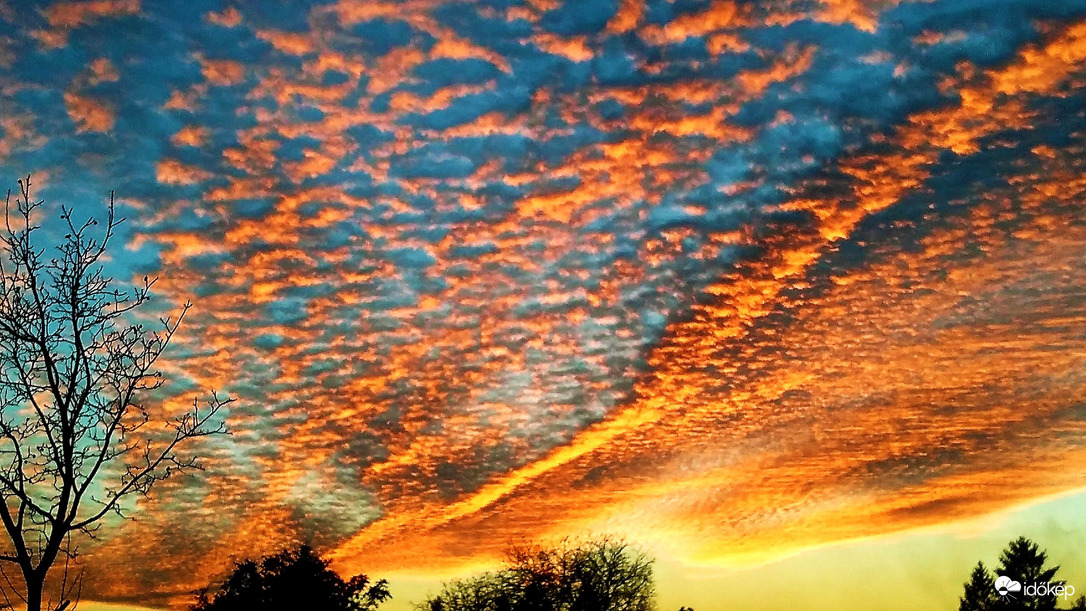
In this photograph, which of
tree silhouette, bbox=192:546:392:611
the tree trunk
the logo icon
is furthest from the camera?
the logo icon

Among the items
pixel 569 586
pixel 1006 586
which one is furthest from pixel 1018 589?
pixel 569 586

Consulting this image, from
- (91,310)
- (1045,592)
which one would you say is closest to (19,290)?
(91,310)

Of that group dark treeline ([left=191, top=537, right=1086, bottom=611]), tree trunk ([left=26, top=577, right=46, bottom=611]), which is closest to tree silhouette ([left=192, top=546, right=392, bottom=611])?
dark treeline ([left=191, top=537, right=1086, bottom=611])

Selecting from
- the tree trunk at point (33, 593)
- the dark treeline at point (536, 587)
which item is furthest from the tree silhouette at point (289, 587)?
the tree trunk at point (33, 593)

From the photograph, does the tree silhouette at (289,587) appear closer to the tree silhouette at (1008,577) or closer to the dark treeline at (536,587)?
the dark treeline at (536,587)

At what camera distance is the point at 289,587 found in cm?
5012

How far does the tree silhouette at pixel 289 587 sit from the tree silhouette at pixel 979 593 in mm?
53357

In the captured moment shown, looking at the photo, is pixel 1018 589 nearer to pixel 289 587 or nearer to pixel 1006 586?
pixel 1006 586

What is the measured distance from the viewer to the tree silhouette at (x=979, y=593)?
242ft

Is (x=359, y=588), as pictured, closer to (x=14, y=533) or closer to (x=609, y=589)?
(x=609, y=589)

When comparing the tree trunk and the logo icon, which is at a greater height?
the logo icon

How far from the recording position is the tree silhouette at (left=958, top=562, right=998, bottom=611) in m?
73.9

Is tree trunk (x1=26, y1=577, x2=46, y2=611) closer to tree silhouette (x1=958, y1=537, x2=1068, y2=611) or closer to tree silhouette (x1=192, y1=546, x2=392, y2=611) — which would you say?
tree silhouette (x1=192, y1=546, x2=392, y2=611)

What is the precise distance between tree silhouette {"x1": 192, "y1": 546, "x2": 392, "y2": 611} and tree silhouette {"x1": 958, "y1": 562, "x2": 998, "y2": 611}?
175ft
